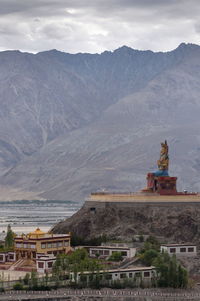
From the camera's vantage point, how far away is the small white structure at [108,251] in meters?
111

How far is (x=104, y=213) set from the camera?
12188cm

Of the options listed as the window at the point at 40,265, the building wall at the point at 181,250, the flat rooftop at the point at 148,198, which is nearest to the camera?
the window at the point at 40,265

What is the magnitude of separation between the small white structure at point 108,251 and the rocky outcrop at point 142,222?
576 cm

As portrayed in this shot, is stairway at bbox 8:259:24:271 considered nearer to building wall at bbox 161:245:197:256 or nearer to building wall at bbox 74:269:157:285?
building wall at bbox 74:269:157:285

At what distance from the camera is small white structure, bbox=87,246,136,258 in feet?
363

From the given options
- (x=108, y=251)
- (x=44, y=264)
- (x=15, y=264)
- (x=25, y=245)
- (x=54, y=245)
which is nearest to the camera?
(x=44, y=264)

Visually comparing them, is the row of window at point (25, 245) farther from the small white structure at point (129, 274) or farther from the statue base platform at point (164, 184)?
the statue base platform at point (164, 184)

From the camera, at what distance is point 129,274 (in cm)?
10156

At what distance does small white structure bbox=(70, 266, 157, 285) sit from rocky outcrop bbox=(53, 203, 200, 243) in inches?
609

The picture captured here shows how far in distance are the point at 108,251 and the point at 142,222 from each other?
30.7 ft

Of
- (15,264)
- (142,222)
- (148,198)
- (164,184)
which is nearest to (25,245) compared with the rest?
(15,264)

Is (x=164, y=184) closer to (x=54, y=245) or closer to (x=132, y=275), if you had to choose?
(x=54, y=245)

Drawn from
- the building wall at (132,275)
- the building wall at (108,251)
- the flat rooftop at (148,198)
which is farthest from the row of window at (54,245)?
the building wall at (132,275)

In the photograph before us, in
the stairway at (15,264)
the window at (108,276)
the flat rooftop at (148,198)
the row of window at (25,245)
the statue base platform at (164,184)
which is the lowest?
the window at (108,276)
